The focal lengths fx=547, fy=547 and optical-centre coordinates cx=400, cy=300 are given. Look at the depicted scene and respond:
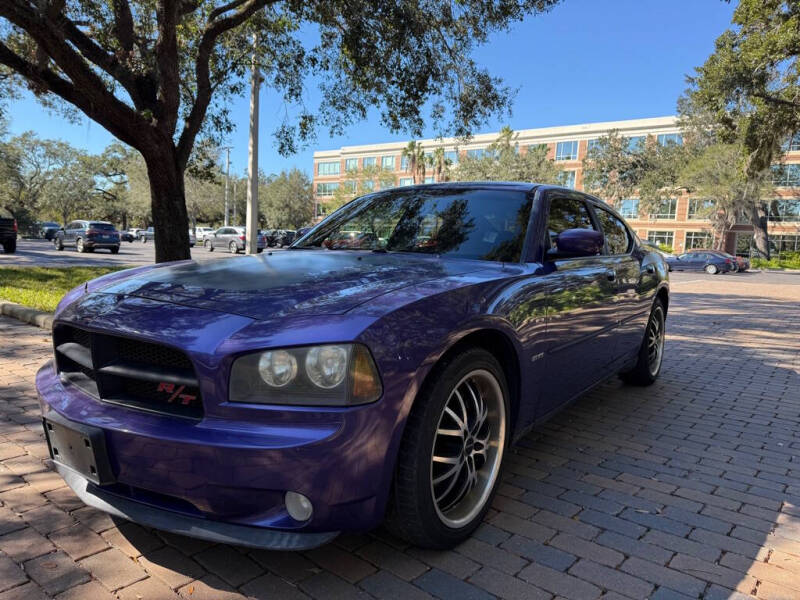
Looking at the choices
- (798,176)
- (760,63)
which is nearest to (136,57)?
(760,63)

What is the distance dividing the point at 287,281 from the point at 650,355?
3932 mm

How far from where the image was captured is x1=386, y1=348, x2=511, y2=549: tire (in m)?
2.03

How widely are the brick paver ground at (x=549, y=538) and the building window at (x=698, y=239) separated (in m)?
58.4

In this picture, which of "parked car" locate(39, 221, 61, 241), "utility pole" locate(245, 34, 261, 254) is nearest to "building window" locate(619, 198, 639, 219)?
"utility pole" locate(245, 34, 261, 254)

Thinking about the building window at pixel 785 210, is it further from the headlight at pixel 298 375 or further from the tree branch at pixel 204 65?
the headlight at pixel 298 375

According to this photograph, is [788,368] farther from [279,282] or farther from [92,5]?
[92,5]

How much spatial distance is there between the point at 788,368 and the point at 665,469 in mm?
4154

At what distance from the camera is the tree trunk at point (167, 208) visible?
27.1ft

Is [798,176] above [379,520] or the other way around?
above

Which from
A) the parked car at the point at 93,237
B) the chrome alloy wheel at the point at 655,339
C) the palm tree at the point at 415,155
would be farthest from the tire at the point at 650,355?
the palm tree at the point at 415,155

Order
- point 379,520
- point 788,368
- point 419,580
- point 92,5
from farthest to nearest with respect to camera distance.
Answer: point 92,5 → point 788,368 → point 419,580 → point 379,520

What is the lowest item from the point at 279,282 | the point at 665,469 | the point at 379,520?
the point at 665,469

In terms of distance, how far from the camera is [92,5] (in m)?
9.09

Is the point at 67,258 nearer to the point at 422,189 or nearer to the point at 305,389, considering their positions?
the point at 422,189
